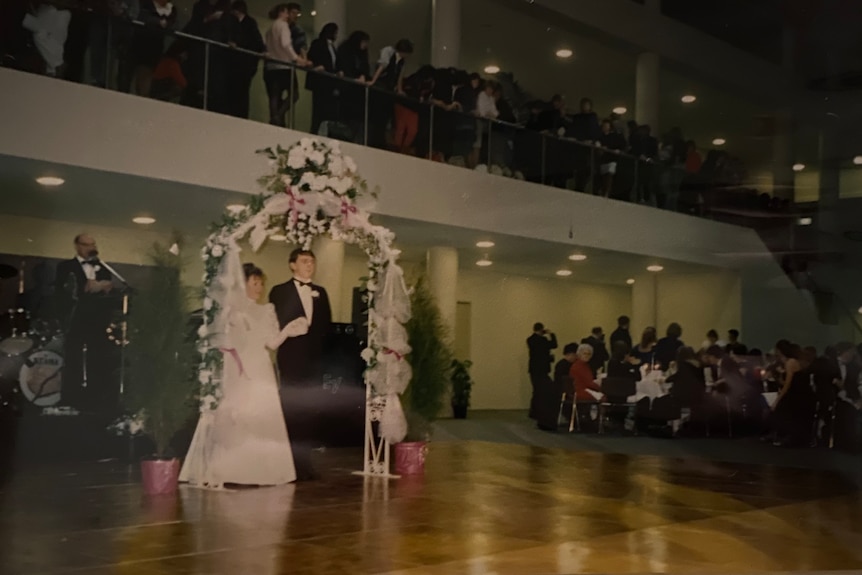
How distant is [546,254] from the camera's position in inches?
430

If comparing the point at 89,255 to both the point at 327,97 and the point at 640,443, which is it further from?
the point at 640,443

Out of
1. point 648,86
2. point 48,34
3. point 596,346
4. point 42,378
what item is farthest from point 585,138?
point 42,378

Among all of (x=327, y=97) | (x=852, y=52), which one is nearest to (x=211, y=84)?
(x=327, y=97)

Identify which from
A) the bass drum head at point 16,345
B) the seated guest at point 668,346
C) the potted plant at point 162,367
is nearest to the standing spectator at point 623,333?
the seated guest at point 668,346

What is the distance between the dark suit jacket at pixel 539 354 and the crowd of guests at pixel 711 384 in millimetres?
11

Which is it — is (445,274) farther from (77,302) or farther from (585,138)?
(77,302)

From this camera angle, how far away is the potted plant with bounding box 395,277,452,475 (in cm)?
823

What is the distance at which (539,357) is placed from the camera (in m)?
11.3

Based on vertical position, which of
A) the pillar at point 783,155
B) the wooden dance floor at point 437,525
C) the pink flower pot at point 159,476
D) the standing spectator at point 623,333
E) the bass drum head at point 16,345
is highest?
the pillar at point 783,155

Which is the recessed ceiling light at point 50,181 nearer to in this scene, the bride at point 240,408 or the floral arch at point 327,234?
the floral arch at point 327,234

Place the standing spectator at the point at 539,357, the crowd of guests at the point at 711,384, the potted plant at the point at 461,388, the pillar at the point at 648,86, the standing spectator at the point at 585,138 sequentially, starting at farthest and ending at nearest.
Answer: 1. the potted plant at the point at 461,388
2. the standing spectator at the point at 539,357
3. the standing spectator at the point at 585,138
4. the pillar at the point at 648,86
5. the crowd of guests at the point at 711,384

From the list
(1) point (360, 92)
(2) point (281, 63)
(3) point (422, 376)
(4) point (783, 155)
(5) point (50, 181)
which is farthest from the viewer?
(1) point (360, 92)

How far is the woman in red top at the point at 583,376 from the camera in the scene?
11.0 m

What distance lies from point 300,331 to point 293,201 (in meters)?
0.97
